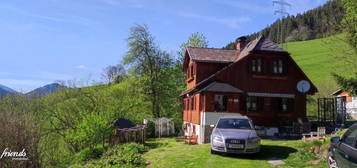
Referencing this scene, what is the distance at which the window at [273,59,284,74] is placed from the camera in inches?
1014

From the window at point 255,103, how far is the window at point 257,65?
212 cm

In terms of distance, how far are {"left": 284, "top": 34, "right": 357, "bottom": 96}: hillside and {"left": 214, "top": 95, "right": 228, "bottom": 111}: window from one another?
7829 millimetres

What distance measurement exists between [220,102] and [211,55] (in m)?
5.37

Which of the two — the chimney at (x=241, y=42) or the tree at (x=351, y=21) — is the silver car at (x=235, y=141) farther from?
the chimney at (x=241, y=42)

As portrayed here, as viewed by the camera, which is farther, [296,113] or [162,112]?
[162,112]

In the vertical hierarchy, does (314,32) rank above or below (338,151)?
above

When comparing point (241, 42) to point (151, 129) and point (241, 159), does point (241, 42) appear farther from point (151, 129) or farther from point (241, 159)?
point (241, 159)

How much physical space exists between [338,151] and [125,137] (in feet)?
55.5

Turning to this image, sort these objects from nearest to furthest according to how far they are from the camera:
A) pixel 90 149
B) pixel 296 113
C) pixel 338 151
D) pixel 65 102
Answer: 1. pixel 338 151
2. pixel 90 149
3. pixel 296 113
4. pixel 65 102

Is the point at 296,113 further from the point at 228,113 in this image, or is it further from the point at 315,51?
the point at 315,51

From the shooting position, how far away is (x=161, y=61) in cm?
4025

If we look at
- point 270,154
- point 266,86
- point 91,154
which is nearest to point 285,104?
point 266,86

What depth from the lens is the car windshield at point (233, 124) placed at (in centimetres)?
1558

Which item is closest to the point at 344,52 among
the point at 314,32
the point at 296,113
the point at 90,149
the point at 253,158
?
the point at 296,113
